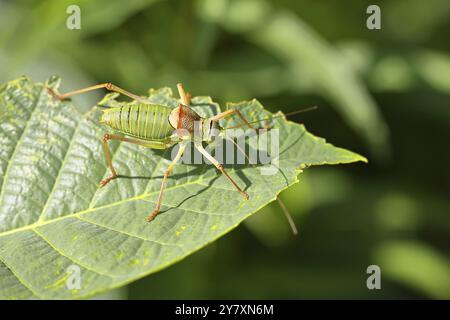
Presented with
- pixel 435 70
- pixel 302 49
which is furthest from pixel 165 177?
pixel 435 70

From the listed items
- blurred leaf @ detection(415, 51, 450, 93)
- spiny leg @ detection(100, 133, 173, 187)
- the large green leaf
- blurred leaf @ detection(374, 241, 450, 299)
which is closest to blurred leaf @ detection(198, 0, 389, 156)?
blurred leaf @ detection(415, 51, 450, 93)

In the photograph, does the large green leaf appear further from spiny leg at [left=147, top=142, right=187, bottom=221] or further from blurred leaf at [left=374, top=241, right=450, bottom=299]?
blurred leaf at [left=374, top=241, right=450, bottom=299]

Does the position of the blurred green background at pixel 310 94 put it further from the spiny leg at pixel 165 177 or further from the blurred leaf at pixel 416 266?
the spiny leg at pixel 165 177

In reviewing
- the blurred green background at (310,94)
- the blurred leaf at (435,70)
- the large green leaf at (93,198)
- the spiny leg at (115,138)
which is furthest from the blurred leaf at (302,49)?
the spiny leg at (115,138)

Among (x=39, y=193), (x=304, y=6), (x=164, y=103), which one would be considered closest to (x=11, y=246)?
(x=39, y=193)

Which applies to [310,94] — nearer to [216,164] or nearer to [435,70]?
[435,70]
